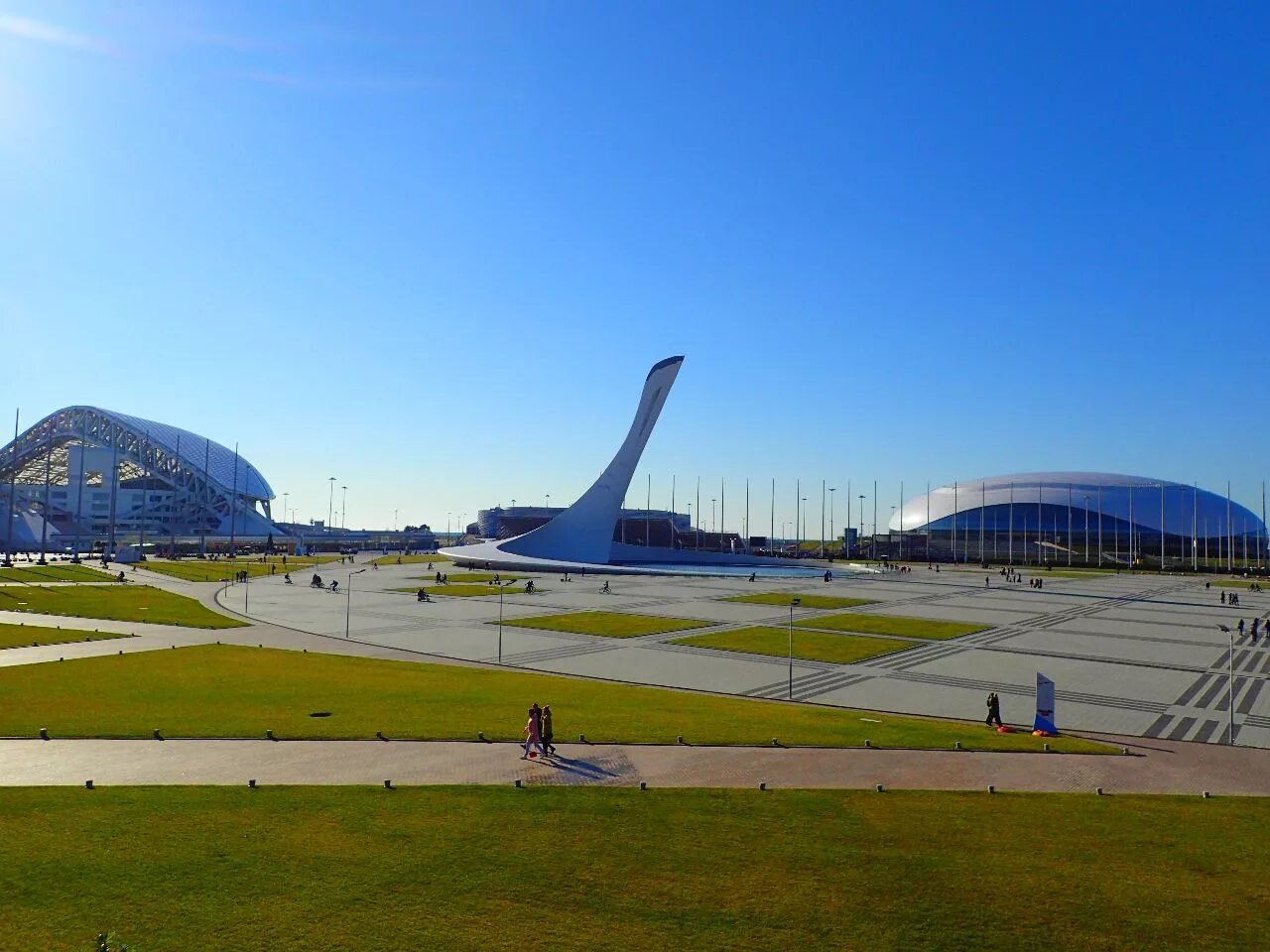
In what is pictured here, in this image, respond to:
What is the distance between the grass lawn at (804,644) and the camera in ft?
95.2

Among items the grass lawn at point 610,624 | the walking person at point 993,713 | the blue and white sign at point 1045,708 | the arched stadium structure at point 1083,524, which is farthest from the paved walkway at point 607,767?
the arched stadium structure at point 1083,524

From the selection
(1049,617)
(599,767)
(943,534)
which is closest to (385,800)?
(599,767)

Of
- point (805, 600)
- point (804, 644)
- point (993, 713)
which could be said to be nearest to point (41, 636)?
point (804, 644)

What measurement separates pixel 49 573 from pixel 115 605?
2723 cm

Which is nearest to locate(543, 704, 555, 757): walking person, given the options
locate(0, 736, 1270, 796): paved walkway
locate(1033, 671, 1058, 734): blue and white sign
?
locate(0, 736, 1270, 796): paved walkway

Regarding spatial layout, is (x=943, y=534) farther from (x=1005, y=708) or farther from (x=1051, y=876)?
(x=1051, y=876)

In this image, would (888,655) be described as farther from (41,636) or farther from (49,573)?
(49,573)

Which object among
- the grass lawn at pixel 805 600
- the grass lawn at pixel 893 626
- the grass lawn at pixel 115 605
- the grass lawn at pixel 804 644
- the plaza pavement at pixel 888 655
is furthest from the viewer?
the grass lawn at pixel 805 600

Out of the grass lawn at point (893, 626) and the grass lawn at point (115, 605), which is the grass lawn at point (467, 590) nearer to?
the grass lawn at point (115, 605)

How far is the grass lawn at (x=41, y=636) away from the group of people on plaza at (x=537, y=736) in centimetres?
2222

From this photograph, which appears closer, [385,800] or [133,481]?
[385,800]

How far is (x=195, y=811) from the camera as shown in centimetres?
1084

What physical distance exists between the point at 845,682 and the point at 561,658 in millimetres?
9620

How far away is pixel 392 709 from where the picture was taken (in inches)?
710
